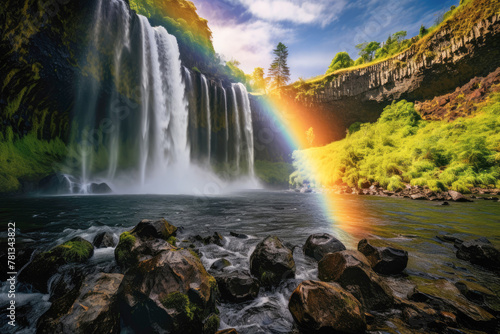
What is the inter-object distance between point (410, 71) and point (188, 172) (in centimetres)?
3292

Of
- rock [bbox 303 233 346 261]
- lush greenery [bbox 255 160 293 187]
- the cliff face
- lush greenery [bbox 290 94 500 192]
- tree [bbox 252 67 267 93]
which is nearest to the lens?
rock [bbox 303 233 346 261]

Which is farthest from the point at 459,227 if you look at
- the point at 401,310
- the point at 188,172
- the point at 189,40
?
the point at 189,40

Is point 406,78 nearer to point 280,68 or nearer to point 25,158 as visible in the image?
point 280,68

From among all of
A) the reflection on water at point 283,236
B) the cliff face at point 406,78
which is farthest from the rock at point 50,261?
the cliff face at point 406,78

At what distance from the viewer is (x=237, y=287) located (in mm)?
2584

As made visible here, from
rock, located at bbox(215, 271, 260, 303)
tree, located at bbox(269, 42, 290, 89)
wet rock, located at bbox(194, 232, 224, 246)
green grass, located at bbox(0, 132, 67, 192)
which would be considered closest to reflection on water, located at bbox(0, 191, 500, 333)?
rock, located at bbox(215, 271, 260, 303)

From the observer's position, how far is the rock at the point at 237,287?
2.53 m

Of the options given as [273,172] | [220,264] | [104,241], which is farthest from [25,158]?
[273,172]

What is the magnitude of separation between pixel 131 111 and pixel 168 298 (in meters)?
24.5

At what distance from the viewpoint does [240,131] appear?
1332 inches

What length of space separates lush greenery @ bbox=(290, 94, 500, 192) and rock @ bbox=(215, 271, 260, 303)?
18188 millimetres

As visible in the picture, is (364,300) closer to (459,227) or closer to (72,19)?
(459,227)

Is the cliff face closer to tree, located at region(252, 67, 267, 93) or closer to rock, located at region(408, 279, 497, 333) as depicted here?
tree, located at region(252, 67, 267, 93)

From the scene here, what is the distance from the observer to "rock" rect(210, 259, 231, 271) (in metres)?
3.38
